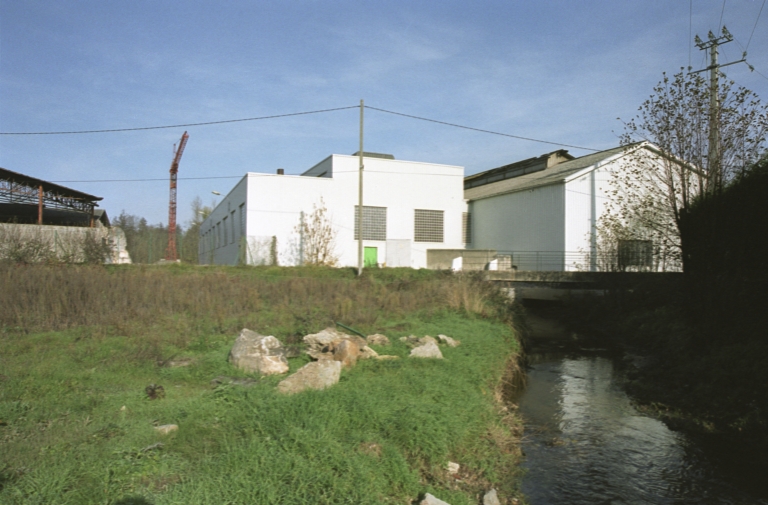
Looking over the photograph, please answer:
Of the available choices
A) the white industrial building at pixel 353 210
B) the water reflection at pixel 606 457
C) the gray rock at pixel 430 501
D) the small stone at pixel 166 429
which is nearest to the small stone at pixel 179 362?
the small stone at pixel 166 429

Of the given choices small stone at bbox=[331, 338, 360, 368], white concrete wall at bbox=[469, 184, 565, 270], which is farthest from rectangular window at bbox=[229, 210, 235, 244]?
small stone at bbox=[331, 338, 360, 368]

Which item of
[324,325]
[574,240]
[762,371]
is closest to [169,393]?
[324,325]

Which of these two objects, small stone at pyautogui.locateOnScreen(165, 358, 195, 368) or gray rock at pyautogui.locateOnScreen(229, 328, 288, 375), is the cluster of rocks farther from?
small stone at pyautogui.locateOnScreen(165, 358, 195, 368)

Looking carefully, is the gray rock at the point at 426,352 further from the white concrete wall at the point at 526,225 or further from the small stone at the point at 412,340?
the white concrete wall at the point at 526,225

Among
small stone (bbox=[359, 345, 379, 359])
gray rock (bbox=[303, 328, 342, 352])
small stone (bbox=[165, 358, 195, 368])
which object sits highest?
gray rock (bbox=[303, 328, 342, 352])

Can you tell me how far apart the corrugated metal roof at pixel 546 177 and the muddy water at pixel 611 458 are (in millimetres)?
20216

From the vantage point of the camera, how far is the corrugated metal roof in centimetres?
2962

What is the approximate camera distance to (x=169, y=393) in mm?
6844

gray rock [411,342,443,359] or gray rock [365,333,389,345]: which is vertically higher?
gray rock [365,333,389,345]

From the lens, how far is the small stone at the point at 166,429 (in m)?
5.37

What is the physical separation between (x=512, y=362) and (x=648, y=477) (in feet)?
16.3

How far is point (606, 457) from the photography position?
7.46 meters

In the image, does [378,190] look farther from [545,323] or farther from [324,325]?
[324,325]

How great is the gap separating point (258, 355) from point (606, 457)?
534cm
